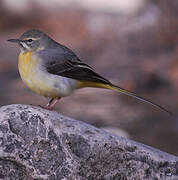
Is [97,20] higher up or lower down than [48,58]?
lower down

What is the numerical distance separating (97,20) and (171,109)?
27.1 feet

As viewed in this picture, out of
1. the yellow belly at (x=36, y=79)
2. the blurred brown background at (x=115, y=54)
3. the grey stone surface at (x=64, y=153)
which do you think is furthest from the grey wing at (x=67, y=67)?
the blurred brown background at (x=115, y=54)

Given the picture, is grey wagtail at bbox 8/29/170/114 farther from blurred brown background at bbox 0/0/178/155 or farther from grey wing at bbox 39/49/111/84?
blurred brown background at bbox 0/0/178/155

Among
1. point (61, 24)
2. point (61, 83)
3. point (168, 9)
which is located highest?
point (61, 83)

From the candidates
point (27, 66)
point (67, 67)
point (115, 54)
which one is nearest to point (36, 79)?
point (27, 66)

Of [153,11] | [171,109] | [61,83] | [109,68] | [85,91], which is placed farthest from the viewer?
[153,11]

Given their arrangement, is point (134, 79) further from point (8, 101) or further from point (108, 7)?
point (108, 7)

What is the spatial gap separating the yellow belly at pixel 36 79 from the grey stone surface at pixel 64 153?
3.98 ft

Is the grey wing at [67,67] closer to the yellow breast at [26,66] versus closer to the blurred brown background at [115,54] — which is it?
the yellow breast at [26,66]

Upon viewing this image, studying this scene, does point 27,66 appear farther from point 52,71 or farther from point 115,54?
point 115,54

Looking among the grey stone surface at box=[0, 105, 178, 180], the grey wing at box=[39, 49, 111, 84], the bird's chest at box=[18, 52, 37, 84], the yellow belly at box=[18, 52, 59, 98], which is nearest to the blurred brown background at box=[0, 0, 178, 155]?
the grey wing at box=[39, 49, 111, 84]

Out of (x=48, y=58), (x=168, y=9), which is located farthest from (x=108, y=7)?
(x=48, y=58)

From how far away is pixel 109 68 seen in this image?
1756cm

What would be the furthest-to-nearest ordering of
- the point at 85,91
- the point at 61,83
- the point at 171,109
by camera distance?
the point at 85,91 → the point at 171,109 → the point at 61,83
